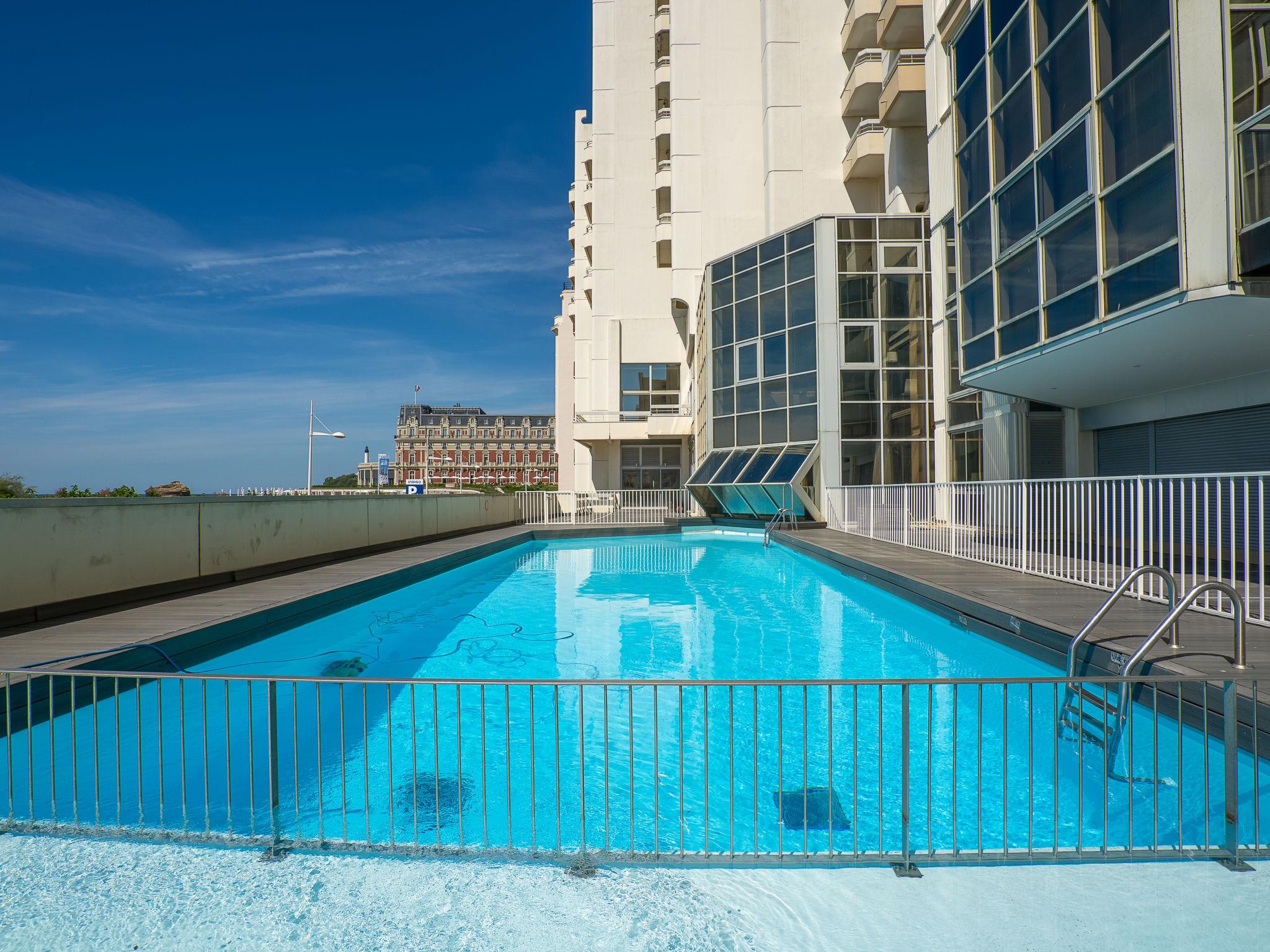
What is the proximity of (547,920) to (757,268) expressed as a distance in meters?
24.6

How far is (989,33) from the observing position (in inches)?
492

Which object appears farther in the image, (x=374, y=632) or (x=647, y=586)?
(x=647, y=586)

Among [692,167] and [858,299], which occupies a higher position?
[692,167]

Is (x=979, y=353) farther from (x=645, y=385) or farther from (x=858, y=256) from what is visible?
(x=645, y=385)

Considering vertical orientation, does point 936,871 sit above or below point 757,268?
below

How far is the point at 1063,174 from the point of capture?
10289 mm

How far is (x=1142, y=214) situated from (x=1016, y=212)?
359 cm

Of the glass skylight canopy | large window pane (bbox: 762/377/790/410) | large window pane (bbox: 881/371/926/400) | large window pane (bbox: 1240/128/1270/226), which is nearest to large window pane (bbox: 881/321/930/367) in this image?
large window pane (bbox: 881/371/926/400)

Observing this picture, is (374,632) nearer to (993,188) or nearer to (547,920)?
(547,920)

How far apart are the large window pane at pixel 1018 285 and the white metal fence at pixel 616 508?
1607 cm

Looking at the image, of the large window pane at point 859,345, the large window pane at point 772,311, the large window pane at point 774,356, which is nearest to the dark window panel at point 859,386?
the large window pane at point 859,345

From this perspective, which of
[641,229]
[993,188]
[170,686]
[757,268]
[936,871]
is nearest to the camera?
[936,871]

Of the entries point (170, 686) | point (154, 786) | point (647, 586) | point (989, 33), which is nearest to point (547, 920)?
point (154, 786)

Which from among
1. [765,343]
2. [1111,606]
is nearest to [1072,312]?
[1111,606]
